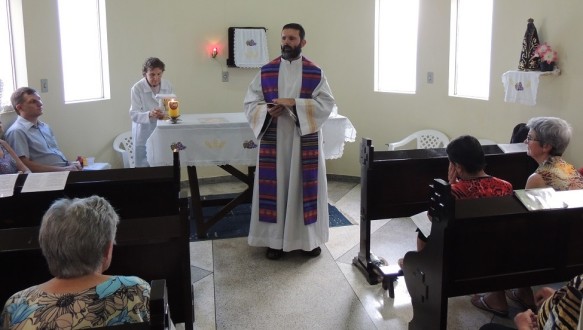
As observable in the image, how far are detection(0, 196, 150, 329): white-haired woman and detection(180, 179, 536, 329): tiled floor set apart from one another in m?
1.62

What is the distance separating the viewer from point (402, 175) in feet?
11.7

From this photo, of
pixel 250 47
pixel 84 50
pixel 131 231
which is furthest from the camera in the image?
pixel 250 47

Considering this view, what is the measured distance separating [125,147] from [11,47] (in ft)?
4.97

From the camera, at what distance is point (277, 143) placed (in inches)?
157

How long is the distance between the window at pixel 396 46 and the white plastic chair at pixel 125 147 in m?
2.87

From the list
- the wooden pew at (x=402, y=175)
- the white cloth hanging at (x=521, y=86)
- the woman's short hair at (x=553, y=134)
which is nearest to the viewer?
the woman's short hair at (x=553, y=134)

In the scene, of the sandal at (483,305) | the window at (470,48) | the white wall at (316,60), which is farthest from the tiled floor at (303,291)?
the window at (470,48)

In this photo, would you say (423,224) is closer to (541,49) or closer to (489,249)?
(489,249)

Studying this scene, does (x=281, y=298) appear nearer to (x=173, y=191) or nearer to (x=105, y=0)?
(x=173, y=191)

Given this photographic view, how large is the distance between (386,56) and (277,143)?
2.93 metres

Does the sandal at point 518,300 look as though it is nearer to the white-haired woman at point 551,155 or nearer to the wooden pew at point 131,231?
the white-haired woman at point 551,155

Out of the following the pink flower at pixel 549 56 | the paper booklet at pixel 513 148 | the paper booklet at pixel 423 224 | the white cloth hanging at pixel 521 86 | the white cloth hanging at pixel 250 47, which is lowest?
the paper booklet at pixel 423 224

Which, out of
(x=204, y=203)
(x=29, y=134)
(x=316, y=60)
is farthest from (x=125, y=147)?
(x=316, y=60)

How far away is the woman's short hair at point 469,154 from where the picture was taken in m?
2.64
